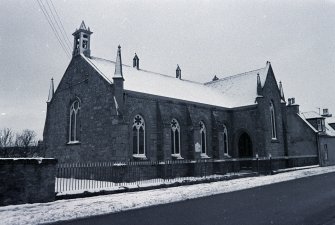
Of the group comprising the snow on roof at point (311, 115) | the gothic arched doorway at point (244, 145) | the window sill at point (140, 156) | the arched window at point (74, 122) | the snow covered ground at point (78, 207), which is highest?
the snow on roof at point (311, 115)

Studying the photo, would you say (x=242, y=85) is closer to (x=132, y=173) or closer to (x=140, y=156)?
(x=140, y=156)

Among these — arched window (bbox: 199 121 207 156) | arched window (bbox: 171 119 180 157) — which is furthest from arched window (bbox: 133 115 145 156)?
arched window (bbox: 199 121 207 156)

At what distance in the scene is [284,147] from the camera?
3247 centimetres

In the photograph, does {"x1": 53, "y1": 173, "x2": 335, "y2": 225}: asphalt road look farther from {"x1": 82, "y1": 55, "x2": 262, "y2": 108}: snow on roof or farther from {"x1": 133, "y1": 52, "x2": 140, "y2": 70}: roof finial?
{"x1": 133, "y1": 52, "x2": 140, "y2": 70}: roof finial

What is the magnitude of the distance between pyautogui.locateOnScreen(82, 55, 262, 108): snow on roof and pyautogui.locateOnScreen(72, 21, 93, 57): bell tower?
0.90 meters

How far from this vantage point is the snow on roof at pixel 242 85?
31.7 m

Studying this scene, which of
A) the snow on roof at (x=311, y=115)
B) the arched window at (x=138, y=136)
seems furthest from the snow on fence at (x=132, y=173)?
the snow on roof at (x=311, y=115)

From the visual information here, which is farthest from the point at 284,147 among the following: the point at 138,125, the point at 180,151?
the point at 138,125

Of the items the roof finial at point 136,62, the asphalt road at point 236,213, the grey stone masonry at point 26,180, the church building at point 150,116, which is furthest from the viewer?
the roof finial at point 136,62

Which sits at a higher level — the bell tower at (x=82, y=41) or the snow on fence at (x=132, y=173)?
the bell tower at (x=82, y=41)

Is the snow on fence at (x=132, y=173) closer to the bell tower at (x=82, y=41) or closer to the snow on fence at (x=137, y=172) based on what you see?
the snow on fence at (x=137, y=172)

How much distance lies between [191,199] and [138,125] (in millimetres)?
10672

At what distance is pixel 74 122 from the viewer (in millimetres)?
24547

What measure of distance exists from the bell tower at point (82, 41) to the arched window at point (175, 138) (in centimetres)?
999
